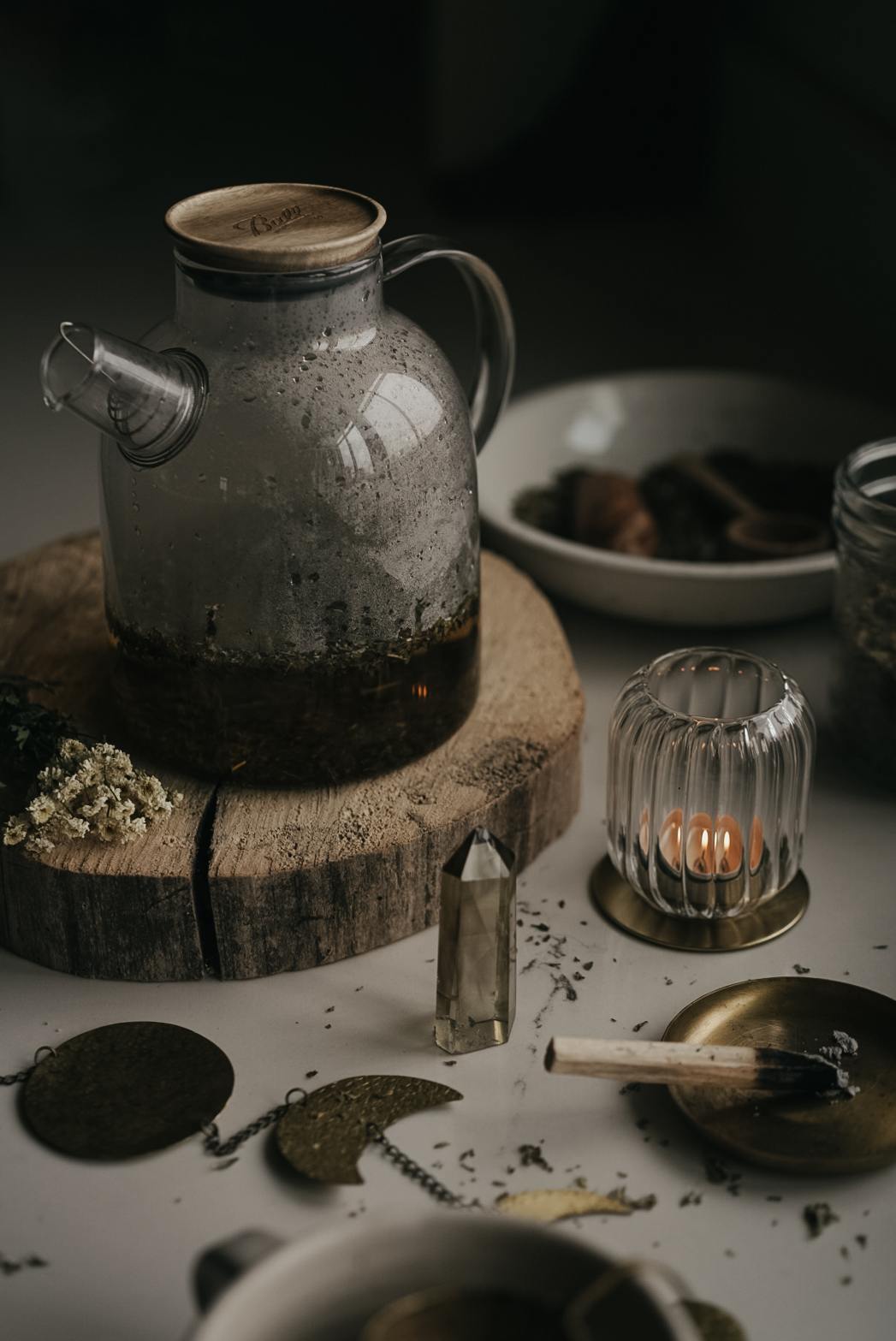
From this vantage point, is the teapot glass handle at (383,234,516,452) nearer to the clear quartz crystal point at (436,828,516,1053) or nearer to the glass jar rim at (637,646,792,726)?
the glass jar rim at (637,646,792,726)

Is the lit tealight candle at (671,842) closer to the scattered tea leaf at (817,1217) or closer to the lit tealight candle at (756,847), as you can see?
the lit tealight candle at (756,847)

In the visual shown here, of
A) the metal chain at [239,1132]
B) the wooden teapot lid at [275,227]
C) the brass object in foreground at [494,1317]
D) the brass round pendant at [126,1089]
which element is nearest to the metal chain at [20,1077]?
the brass round pendant at [126,1089]

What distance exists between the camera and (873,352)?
1.49 metres

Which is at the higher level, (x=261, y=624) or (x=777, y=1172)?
(x=261, y=624)

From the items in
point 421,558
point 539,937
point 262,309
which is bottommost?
point 539,937

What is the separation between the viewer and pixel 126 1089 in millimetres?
699

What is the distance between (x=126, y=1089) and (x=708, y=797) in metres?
0.37

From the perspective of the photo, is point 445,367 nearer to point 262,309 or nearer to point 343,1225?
point 262,309

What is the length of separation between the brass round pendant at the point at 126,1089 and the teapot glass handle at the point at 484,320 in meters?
0.44

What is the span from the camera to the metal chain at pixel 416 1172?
64cm

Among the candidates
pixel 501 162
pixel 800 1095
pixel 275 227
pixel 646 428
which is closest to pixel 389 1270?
pixel 800 1095

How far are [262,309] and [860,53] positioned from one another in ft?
3.36

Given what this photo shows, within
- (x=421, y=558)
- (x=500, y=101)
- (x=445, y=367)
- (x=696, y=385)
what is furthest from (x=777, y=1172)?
(x=500, y=101)

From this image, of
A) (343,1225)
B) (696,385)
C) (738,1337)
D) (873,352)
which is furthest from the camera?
(873,352)
